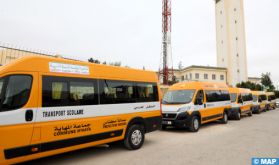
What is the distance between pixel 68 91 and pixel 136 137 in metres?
2.90

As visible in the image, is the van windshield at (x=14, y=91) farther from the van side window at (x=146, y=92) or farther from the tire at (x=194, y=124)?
the tire at (x=194, y=124)

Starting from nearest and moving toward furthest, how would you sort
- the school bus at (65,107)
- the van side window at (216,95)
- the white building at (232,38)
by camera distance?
the school bus at (65,107) < the van side window at (216,95) < the white building at (232,38)

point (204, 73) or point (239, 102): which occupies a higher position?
point (204, 73)

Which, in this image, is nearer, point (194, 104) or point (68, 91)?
point (68, 91)

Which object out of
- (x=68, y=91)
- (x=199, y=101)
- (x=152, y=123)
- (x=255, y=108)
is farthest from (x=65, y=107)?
(x=255, y=108)

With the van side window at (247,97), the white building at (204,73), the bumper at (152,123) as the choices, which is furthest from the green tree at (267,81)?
the bumper at (152,123)

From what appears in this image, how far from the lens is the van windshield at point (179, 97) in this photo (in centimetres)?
1031

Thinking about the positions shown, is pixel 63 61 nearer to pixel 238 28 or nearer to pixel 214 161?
pixel 214 161

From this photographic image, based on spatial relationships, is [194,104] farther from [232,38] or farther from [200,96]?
[232,38]

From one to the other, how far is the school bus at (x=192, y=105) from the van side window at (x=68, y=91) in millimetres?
5065

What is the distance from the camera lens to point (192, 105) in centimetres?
1009

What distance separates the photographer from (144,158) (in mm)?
5793

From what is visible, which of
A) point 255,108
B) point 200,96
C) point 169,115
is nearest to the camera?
point 169,115

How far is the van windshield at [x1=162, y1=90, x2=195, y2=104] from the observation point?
10312mm
